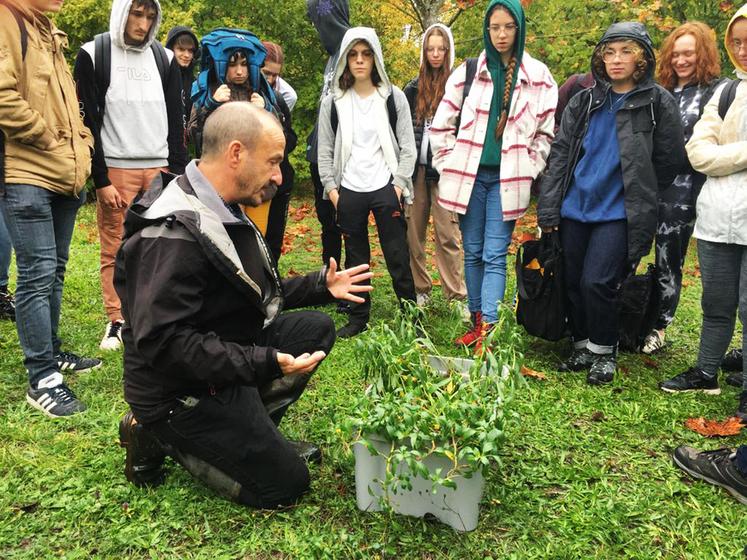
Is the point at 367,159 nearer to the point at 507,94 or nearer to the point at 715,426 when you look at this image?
the point at 507,94

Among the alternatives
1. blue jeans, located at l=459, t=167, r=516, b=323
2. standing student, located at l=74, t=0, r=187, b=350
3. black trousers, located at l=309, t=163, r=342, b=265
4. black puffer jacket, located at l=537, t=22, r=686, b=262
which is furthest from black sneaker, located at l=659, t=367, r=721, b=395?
standing student, located at l=74, t=0, r=187, b=350

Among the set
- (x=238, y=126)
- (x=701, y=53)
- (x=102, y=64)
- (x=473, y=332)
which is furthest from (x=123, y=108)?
(x=701, y=53)

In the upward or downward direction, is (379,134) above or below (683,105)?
below

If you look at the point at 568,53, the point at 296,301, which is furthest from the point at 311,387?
the point at 568,53

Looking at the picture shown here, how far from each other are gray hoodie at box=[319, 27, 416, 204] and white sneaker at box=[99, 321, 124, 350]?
5.90ft

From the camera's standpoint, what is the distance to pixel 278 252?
5461 mm

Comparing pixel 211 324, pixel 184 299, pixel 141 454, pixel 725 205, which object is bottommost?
pixel 141 454

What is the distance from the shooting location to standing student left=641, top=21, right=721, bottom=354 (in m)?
4.45

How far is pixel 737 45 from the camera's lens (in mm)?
3570

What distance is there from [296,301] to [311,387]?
0.96m

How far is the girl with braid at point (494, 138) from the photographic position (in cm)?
445

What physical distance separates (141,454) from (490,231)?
9.20 ft

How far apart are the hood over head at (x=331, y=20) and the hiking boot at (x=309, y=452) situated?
11.0 feet

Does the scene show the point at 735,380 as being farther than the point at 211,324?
Yes
